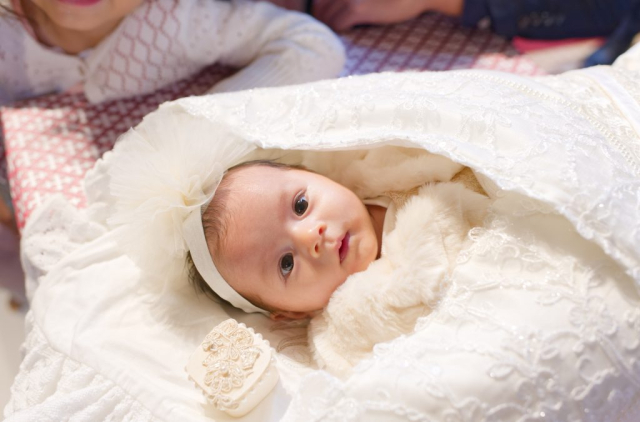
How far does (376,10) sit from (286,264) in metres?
0.98

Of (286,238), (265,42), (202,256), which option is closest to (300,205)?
(286,238)

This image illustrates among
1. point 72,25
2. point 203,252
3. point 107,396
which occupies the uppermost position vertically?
point 72,25

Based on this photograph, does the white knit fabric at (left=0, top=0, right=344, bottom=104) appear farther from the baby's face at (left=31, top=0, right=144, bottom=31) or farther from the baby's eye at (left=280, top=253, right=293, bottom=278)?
the baby's eye at (left=280, top=253, right=293, bottom=278)

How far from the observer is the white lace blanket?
72cm

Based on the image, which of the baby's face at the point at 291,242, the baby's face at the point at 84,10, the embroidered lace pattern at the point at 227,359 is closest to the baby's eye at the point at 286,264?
the baby's face at the point at 291,242

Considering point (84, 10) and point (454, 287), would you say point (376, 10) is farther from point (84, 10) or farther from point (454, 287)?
point (454, 287)

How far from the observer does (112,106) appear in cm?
148

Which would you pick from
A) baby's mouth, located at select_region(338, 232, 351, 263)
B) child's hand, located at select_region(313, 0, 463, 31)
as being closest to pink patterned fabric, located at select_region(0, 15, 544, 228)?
child's hand, located at select_region(313, 0, 463, 31)

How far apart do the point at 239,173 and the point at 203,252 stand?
15cm

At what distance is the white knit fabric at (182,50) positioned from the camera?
1.40 metres

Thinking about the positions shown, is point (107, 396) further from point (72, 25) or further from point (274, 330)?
point (72, 25)

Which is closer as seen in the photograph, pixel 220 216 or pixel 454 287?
pixel 454 287

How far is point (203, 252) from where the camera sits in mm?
937

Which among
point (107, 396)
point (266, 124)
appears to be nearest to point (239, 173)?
point (266, 124)
